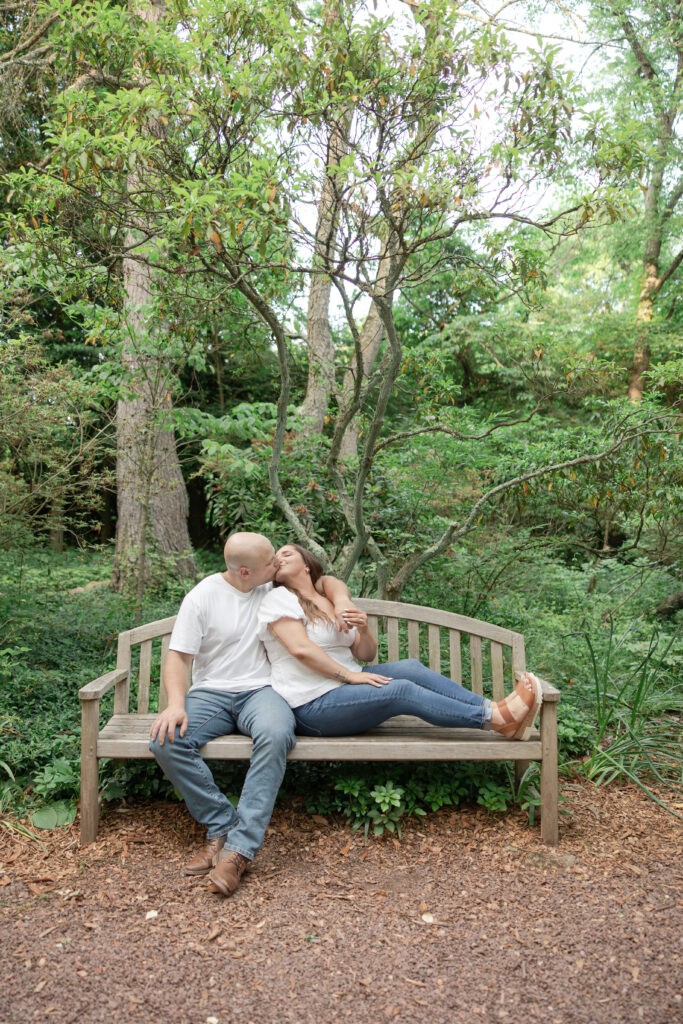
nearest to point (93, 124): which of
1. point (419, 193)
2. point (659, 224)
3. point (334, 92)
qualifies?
point (334, 92)

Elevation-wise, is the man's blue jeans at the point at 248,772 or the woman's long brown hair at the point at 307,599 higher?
the woman's long brown hair at the point at 307,599

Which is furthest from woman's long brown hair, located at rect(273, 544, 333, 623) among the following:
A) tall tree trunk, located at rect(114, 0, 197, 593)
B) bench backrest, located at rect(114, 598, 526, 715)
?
tall tree trunk, located at rect(114, 0, 197, 593)

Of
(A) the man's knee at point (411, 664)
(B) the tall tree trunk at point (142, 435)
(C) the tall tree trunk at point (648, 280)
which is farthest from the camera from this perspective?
(C) the tall tree trunk at point (648, 280)

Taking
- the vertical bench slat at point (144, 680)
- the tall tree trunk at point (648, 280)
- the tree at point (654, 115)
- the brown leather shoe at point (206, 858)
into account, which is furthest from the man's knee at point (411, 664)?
the tall tree trunk at point (648, 280)

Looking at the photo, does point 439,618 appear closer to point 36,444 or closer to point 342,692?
point 342,692

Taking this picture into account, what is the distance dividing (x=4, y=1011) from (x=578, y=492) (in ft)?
13.8

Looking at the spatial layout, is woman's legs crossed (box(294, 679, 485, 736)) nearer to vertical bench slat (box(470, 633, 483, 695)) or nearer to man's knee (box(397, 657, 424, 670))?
man's knee (box(397, 657, 424, 670))

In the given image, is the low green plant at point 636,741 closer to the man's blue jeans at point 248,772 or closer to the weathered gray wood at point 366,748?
the weathered gray wood at point 366,748

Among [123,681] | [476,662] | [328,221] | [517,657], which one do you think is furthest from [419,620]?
[328,221]

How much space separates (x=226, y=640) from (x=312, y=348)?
2690mm

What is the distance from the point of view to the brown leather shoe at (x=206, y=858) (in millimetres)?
2918

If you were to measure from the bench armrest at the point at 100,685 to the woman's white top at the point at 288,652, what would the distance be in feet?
2.31

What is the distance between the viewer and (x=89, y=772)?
3.17 metres

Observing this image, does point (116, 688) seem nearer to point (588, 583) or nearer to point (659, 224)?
point (588, 583)
